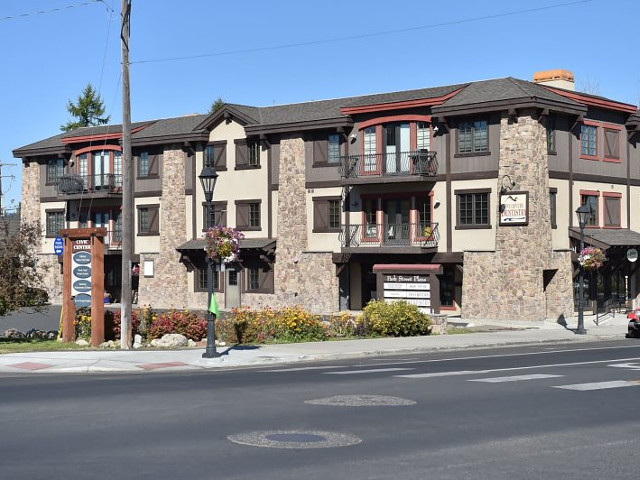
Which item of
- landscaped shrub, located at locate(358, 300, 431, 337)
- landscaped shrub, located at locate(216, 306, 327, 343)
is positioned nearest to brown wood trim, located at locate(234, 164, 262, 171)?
landscaped shrub, located at locate(358, 300, 431, 337)

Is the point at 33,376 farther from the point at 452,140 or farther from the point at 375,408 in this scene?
the point at 452,140

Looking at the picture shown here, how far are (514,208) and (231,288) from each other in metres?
17.7

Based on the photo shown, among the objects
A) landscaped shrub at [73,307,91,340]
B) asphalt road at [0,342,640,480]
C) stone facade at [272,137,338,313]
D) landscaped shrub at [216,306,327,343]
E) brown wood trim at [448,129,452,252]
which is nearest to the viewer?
asphalt road at [0,342,640,480]

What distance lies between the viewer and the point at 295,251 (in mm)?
49812

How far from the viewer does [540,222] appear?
41.7 meters

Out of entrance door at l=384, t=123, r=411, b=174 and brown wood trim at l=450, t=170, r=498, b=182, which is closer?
brown wood trim at l=450, t=170, r=498, b=182

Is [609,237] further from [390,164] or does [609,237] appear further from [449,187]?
[390,164]

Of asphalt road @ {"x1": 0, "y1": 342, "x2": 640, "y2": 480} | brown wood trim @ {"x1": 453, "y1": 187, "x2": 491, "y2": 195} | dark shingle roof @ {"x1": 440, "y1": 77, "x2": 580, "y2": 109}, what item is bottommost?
asphalt road @ {"x1": 0, "y1": 342, "x2": 640, "y2": 480}

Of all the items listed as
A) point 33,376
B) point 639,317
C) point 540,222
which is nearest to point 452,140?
point 540,222

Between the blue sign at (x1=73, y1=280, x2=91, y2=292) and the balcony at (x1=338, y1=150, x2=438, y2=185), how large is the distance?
18903 millimetres

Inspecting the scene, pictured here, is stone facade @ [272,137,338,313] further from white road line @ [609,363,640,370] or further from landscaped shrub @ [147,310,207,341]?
white road line @ [609,363,640,370]

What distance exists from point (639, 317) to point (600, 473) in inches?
1038

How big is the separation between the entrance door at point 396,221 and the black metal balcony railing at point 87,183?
17422 mm

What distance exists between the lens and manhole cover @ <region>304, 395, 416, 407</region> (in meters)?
14.8
